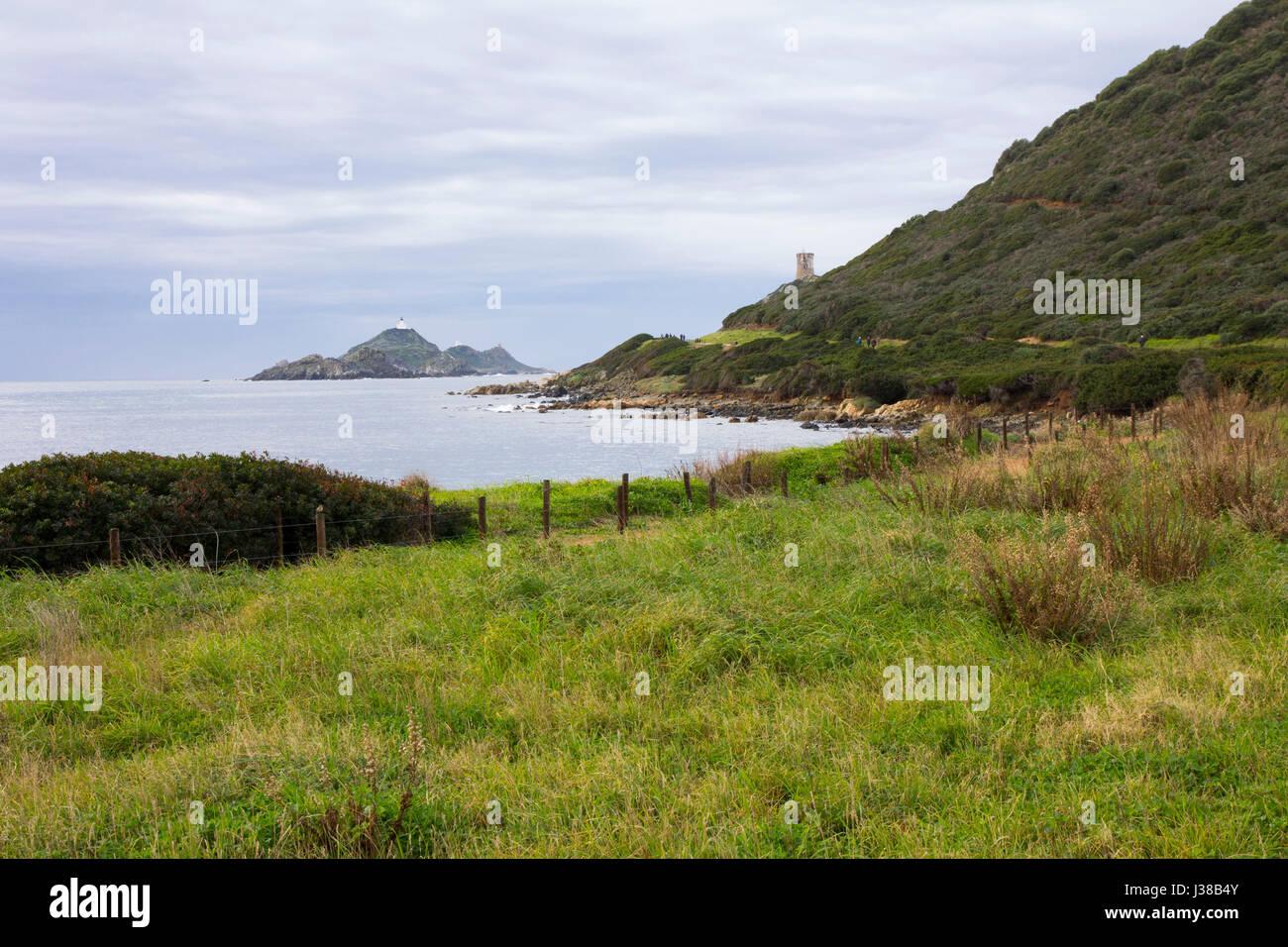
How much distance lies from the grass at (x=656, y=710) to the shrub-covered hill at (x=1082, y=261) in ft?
84.7

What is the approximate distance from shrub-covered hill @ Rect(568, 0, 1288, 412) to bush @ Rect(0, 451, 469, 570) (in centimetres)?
2775

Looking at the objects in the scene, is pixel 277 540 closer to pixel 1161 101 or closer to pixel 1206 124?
pixel 1206 124

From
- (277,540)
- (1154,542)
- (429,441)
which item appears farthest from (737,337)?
(1154,542)

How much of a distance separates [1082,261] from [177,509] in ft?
245

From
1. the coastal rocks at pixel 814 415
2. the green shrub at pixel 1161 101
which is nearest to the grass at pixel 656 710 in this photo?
the coastal rocks at pixel 814 415

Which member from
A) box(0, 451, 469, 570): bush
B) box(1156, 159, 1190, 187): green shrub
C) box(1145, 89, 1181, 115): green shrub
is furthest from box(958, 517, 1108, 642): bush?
box(1145, 89, 1181, 115): green shrub

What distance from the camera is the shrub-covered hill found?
5072 centimetres

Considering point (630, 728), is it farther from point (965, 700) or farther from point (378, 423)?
point (378, 423)

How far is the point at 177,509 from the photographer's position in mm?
12008

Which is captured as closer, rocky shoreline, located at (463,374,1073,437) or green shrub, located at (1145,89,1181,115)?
rocky shoreline, located at (463,374,1073,437)

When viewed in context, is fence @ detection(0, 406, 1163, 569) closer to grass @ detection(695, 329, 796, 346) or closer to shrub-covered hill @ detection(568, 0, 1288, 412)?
shrub-covered hill @ detection(568, 0, 1288, 412)

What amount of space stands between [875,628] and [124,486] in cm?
984

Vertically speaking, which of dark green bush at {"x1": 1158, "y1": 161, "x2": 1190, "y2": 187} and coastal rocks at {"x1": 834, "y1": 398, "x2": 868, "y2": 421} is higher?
dark green bush at {"x1": 1158, "y1": 161, "x2": 1190, "y2": 187}

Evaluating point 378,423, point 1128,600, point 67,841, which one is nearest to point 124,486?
point 67,841
